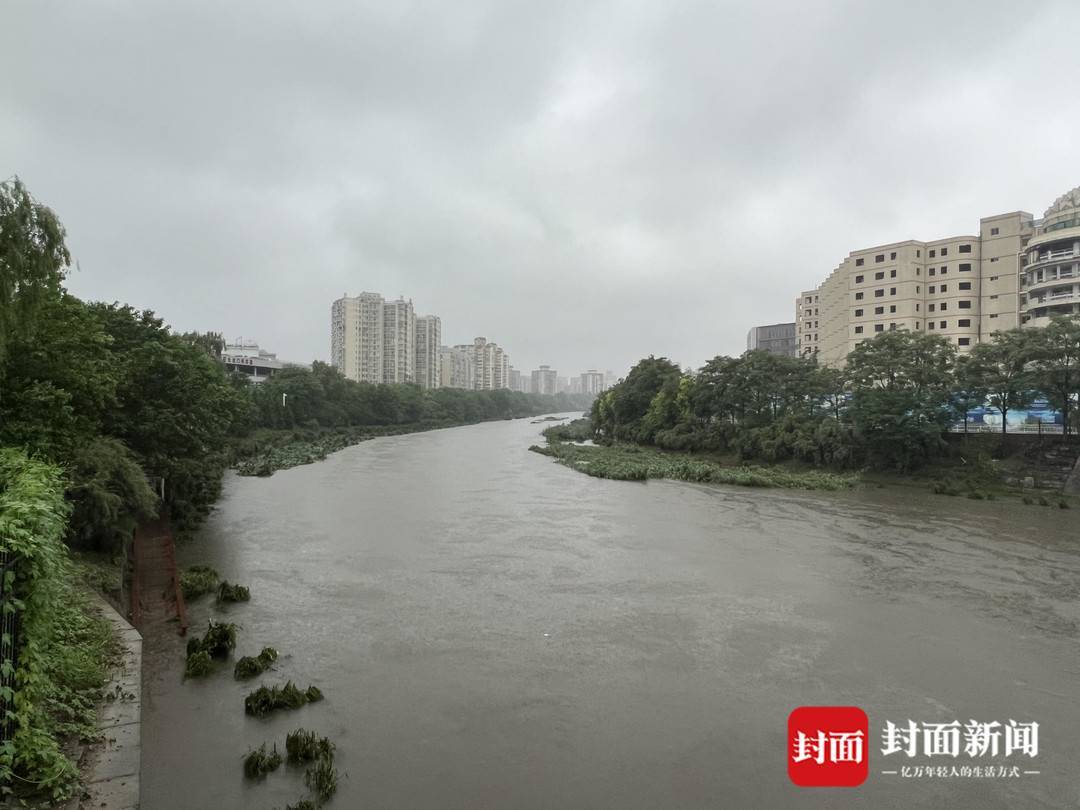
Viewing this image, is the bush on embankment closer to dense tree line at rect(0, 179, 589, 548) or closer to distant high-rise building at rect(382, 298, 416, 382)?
dense tree line at rect(0, 179, 589, 548)

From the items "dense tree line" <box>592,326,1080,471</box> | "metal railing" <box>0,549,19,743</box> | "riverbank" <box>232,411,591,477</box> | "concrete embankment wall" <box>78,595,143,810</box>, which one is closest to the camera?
"metal railing" <box>0,549,19,743</box>

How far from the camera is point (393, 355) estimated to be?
109000 millimetres

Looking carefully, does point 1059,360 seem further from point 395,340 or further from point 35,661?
point 395,340

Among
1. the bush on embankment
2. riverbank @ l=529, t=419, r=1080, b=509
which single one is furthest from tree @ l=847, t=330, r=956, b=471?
the bush on embankment

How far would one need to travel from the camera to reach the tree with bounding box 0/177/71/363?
8.43m

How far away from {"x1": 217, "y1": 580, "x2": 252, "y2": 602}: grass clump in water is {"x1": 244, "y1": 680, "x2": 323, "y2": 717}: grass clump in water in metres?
4.40

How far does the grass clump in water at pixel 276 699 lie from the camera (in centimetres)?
804

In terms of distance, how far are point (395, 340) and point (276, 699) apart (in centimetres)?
10431

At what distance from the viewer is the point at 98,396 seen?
1248cm

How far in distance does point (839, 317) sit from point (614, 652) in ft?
177

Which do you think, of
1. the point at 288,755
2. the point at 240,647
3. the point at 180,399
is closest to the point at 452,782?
the point at 288,755

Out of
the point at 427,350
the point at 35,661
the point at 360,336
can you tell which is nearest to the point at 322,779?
the point at 35,661

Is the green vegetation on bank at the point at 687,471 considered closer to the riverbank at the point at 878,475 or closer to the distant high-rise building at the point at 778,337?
the riverbank at the point at 878,475

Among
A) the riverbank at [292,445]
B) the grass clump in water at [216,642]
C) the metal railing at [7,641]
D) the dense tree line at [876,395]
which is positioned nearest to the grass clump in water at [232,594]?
the grass clump in water at [216,642]
